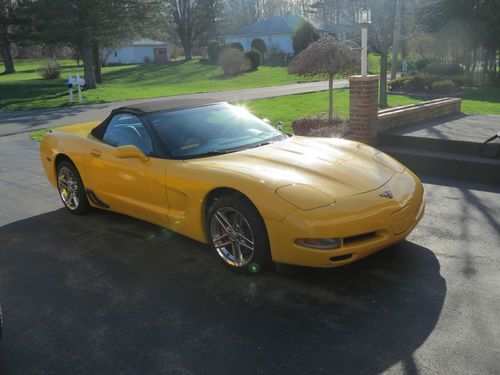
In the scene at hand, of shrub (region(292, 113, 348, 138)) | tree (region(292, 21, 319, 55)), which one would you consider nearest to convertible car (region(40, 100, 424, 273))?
shrub (region(292, 113, 348, 138))

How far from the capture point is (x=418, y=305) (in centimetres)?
340

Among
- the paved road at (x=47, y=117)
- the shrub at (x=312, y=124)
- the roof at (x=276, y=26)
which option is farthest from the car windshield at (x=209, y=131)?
the roof at (x=276, y=26)

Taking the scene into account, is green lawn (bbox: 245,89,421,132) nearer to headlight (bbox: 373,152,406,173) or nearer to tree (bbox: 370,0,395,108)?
tree (bbox: 370,0,395,108)

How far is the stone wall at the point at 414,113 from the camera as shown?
848cm

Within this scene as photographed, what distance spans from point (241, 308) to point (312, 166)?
1.36 meters

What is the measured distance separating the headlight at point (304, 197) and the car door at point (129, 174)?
4.40 feet

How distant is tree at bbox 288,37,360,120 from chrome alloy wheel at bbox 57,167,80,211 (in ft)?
21.0

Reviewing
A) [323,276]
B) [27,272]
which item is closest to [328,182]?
[323,276]

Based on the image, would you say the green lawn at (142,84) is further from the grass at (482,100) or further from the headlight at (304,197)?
the headlight at (304,197)

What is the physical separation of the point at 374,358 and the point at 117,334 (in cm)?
167

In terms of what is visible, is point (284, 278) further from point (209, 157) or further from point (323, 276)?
point (209, 157)

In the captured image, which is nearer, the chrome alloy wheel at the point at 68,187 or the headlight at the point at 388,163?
the headlight at the point at 388,163

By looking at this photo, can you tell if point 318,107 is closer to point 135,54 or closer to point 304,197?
point 304,197

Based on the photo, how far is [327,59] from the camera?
10.6m
